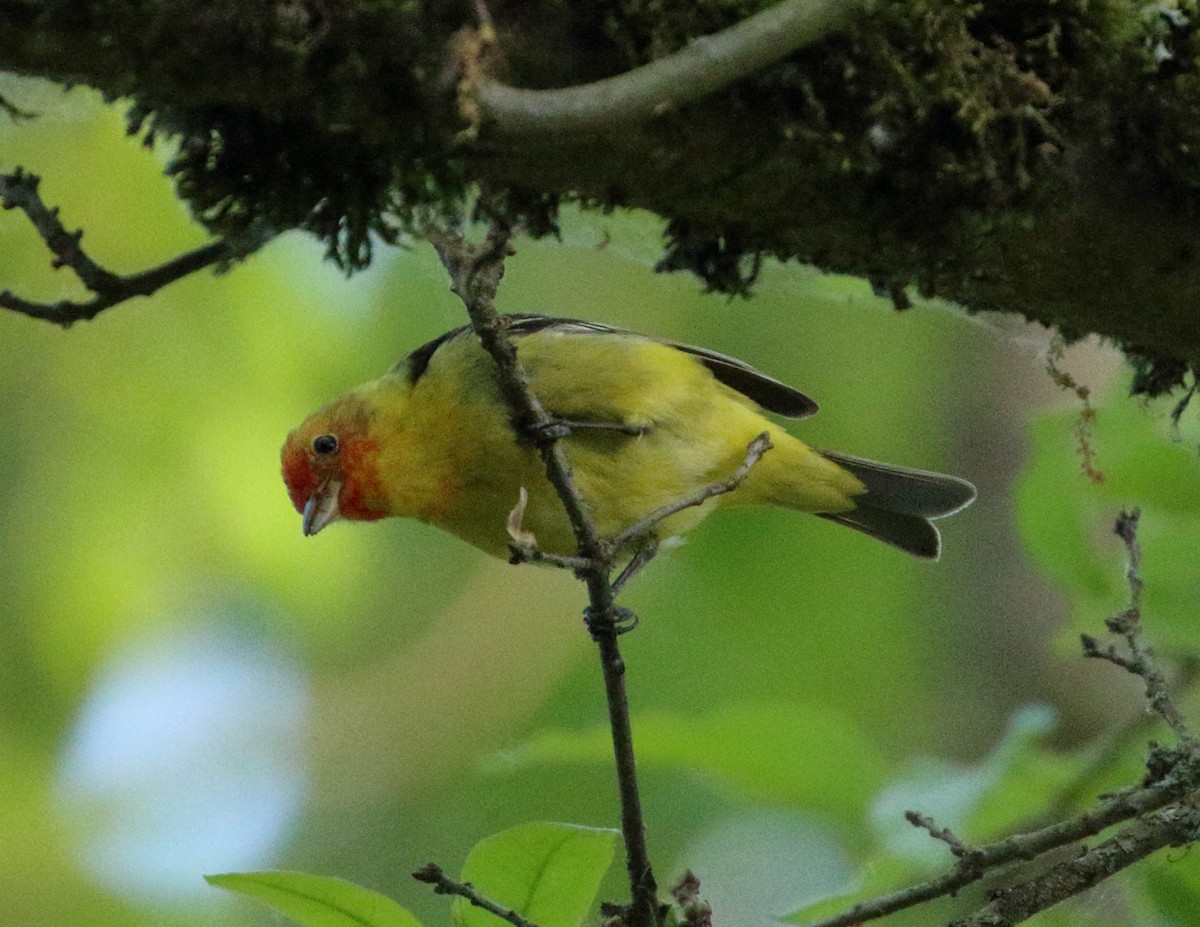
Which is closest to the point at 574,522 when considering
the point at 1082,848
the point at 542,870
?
the point at 542,870

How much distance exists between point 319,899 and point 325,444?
7.42ft

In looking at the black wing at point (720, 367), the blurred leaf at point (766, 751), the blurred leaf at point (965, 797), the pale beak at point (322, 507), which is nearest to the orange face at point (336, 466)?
the pale beak at point (322, 507)

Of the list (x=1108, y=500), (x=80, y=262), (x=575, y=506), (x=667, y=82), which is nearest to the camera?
(x=667, y=82)

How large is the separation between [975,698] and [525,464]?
4411 mm

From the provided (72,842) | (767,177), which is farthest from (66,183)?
(767,177)

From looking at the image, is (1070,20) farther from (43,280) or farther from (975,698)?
(975,698)

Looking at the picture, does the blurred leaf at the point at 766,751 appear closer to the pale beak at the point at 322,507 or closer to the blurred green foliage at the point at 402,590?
the pale beak at the point at 322,507

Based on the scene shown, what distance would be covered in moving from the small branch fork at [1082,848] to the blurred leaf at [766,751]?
104 cm

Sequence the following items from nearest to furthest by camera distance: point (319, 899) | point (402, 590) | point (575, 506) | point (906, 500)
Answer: point (319, 899) → point (575, 506) → point (906, 500) → point (402, 590)

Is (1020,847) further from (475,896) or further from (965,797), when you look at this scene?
(965,797)

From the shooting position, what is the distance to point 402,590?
7449 mm

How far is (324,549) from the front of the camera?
6.71 metres

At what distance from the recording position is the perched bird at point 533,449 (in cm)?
365

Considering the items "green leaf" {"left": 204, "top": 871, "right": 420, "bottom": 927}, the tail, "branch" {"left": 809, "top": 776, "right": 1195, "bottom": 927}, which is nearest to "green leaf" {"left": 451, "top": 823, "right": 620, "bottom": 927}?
"green leaf" {"left": 204, "top": 871, "right": 420, "bottom": 927}
